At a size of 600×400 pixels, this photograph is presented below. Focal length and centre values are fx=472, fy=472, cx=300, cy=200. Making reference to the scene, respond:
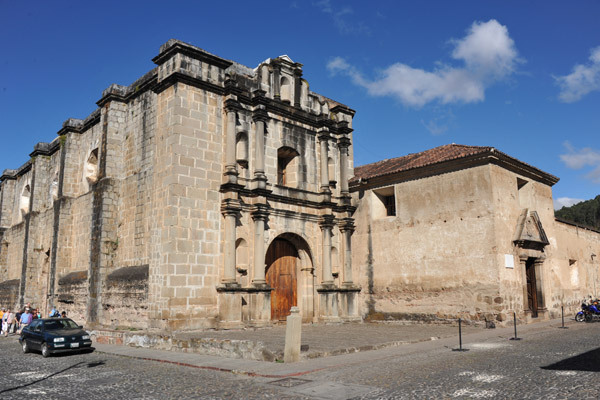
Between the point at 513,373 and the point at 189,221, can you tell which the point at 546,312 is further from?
the point at 189,221

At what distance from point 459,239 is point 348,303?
536cm

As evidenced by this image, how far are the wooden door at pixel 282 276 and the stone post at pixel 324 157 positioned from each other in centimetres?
293

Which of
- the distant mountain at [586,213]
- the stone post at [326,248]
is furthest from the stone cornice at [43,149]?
the distant mountain at [586,213]

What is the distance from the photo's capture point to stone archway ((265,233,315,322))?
18.7 m

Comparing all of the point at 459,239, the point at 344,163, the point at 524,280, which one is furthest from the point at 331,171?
the point at 524,280

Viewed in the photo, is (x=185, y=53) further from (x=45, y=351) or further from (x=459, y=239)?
(x=459, y=239)

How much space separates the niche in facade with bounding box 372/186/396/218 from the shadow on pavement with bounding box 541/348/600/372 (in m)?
11.4

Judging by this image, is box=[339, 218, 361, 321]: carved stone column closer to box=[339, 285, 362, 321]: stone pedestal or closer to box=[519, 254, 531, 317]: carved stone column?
box=[339, 285, 362, 321]: stone pedestal

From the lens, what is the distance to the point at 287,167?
20.3 meters

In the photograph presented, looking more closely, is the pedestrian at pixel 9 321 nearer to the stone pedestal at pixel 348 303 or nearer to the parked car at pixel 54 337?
the parked car at pixel 54 337

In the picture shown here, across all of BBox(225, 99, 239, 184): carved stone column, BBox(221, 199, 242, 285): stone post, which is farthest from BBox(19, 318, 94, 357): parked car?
BBox(225, 99, 239, 184): carved stone column

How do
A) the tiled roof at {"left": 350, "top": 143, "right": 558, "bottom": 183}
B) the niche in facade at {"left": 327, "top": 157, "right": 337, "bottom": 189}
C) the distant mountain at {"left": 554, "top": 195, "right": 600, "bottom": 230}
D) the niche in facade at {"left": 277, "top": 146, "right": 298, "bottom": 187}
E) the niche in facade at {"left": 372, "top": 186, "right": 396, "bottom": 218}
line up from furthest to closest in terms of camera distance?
1. the distant mountain at {"left": 554, "top": 195, "right": 600, "bottom": 230}
2. the niche in facade at {"left": 372, "top": 186, "right": 396, "bottom": 218}
3. the niche in facade at {"left": 327, "top": 157, "right": 337, "bottom": 189}
4. the niche in facade at {"left": 277, "top": 146, "right": 298, "bottom": 187}
5. the tiled roof at {"left": 350, "top": 143, "right": 558, "bottom": 183}

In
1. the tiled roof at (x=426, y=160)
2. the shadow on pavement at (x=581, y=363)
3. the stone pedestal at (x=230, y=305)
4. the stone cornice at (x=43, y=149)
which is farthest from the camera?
the stone cornice at (x=43, y=149)

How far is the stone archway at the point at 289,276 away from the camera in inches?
738
